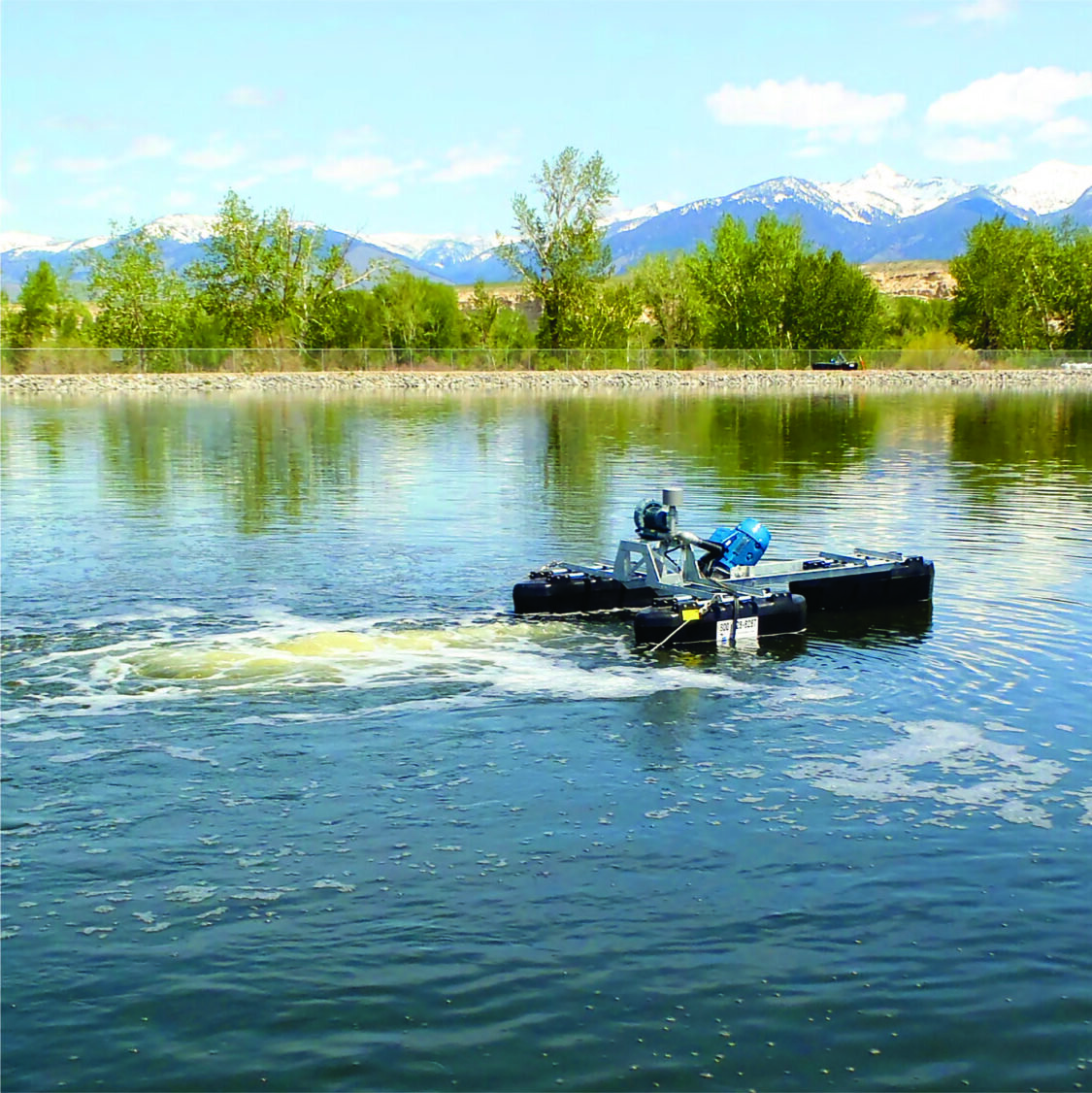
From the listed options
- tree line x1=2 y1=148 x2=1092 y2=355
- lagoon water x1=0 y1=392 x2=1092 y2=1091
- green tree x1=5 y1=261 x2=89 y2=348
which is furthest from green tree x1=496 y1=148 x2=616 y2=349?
lagoon water x1=0 y1=392 x2=1092 y2=1091

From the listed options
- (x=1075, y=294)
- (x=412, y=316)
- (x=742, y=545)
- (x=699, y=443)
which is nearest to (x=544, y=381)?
(x=412, y=316)

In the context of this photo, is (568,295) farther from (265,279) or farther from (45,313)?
(45,313)

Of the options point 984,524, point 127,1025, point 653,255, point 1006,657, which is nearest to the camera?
point 127,1025

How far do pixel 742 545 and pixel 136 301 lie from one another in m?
103

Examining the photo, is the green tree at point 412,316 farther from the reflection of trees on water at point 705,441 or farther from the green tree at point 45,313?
the reflection of trees on water at point 705,441

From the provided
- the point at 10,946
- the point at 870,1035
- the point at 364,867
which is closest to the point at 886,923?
the point at 870,1035

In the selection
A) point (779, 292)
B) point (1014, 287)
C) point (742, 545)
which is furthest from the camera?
point (1014, 287)

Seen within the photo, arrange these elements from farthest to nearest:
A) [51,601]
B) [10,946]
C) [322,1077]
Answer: [51,601] → [10,946] → [322,1077]

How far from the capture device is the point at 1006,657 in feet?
54.2

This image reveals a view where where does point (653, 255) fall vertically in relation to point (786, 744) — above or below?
above

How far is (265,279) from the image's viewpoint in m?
115

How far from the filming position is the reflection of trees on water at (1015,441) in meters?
37.9

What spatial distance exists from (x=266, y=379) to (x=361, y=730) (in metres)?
88.8

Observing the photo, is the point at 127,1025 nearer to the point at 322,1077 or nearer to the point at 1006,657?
the point at 322,1077
